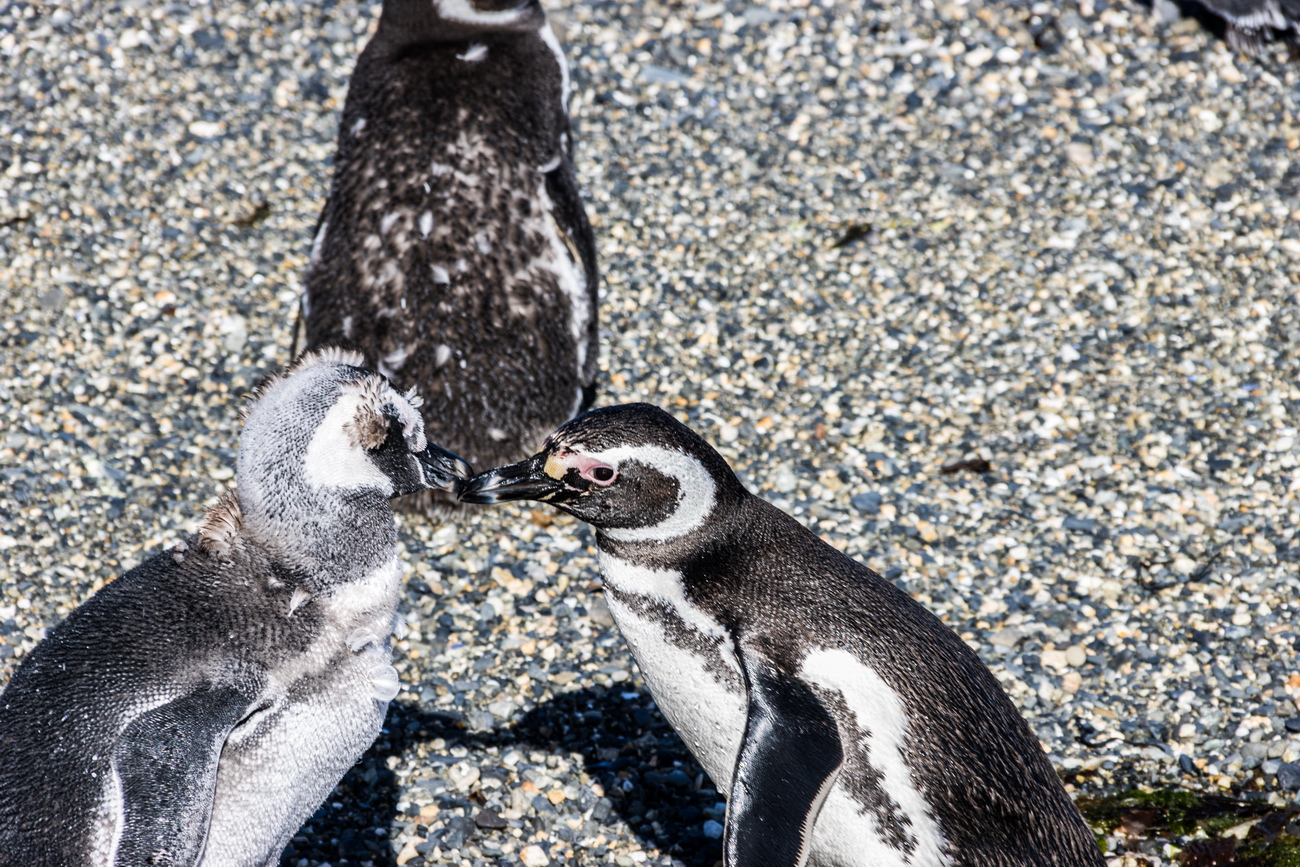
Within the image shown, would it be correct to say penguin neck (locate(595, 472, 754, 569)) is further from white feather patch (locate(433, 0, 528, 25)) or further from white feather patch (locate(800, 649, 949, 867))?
white feather patch (locate(433, 0, 528, 25))

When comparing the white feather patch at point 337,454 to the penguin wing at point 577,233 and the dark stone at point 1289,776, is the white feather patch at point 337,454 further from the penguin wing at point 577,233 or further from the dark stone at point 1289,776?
the dark stone at point 1289,776

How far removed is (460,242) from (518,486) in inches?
75.4

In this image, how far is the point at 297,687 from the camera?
2871 mm

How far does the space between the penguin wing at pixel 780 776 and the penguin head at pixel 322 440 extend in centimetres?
102

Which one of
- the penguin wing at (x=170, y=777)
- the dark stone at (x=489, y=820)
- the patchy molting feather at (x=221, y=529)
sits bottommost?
the dark stone at (x=489, y=820)

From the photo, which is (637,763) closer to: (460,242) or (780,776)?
(780,776)

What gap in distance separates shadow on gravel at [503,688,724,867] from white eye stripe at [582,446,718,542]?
1174 millimetres

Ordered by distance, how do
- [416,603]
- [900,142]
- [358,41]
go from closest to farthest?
1. [416,603]
2. [900,142]
3. [358,41]

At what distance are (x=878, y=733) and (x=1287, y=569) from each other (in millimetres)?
2569

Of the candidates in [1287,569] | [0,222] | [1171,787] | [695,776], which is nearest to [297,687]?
[695,776]

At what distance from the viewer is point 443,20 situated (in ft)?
17.1

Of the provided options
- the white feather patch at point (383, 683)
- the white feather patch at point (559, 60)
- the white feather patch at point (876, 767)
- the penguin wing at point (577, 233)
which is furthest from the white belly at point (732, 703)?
the white feather patch at point (559, 60)

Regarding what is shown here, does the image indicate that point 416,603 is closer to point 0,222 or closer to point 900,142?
point 0,222

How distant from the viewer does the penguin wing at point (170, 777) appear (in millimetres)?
2498
